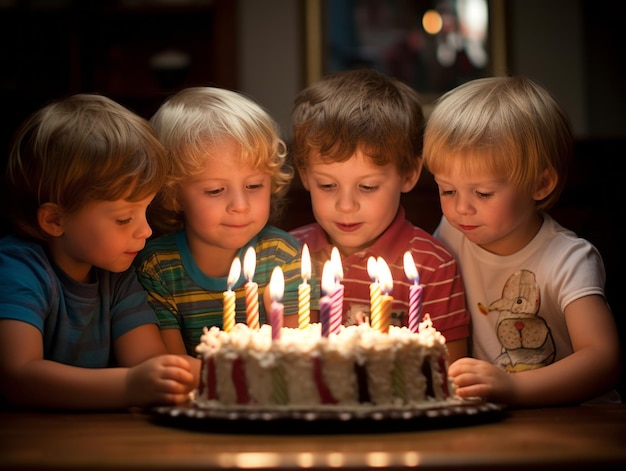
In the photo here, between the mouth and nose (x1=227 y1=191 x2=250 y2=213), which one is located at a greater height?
nose (x1=227 y1=191 x2=250 y2=213)

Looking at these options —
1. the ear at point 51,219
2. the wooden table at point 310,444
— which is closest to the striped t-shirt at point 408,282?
the wooden table at point 310,444

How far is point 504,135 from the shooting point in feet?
6.72

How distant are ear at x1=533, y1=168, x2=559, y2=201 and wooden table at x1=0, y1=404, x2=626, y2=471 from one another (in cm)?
66

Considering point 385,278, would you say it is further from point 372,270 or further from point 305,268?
point 305,268

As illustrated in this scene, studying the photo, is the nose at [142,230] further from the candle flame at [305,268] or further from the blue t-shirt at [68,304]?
the candle flame at [305,268]

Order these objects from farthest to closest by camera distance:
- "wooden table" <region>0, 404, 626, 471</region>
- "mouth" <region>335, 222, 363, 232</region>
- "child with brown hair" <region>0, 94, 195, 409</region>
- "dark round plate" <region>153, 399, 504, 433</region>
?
1. "mouth" <region>335, 222, 363, 232</region>
2. "child with brown hair" <region>0, 94, 195, 409</region>
3. "dark round plate" <region>153, 399, 504, 433</region>
4. "wooden table" <region>0, 404, 626, 471</region>

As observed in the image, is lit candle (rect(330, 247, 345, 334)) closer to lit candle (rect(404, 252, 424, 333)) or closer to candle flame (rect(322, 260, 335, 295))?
candle flame (rect(322, 260, 335, 295))

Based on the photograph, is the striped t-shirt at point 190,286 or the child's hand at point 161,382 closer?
the child's hand at point 161,382

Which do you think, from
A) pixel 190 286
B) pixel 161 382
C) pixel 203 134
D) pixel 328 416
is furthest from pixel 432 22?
pixel 328 416

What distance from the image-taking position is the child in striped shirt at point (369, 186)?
2.12 m

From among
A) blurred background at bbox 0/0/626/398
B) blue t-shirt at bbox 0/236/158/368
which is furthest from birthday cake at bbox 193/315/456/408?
blurred background at bbox 0/0/626/398

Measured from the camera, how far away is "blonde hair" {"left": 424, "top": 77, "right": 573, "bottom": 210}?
2.04m

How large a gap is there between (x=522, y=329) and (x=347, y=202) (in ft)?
1.70

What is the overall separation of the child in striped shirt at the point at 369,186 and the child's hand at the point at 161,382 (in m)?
0.61
